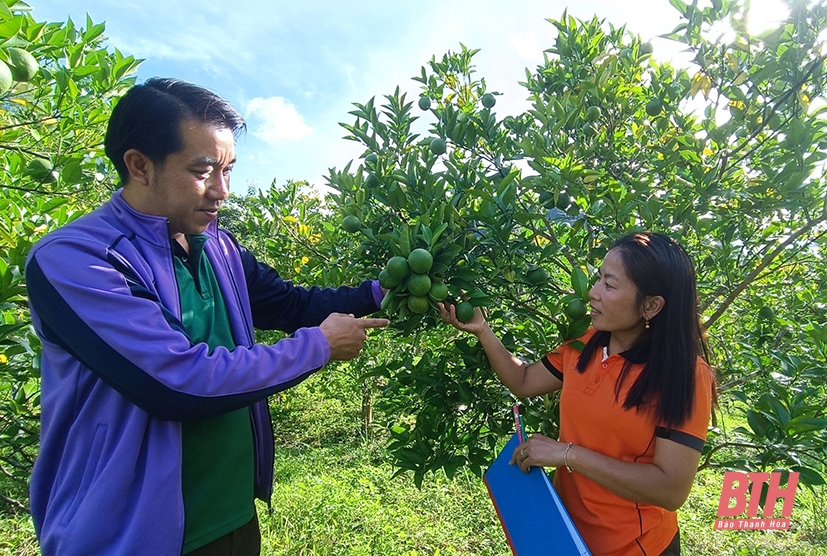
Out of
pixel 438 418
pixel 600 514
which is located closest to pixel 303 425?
pixel 438 418

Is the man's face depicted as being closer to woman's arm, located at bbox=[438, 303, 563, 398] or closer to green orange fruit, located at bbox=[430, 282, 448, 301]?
green orange fruit, located at bbox=[430, 282, 448, 301]

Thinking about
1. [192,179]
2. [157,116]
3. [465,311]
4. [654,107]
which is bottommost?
[465,311]

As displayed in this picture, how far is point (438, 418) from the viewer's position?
1667 mm

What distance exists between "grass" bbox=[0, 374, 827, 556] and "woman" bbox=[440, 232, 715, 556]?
1.73m

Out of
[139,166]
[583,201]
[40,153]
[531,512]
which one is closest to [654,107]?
[583,201]

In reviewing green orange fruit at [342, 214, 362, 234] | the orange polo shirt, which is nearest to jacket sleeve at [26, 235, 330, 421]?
green orange fruit at [342, 214, 362, 234]

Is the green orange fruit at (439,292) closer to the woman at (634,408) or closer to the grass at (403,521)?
the woman at (634,408)

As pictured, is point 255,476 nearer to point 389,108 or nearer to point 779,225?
point 389,108

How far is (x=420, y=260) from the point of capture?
1.23 m

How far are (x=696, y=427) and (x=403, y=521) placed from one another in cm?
276

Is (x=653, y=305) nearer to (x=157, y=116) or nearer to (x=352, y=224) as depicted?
(x=352, y=224)

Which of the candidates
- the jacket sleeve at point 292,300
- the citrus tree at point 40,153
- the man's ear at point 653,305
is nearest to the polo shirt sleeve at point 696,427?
the man's ear at point 653,305

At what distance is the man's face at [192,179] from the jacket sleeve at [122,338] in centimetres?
21

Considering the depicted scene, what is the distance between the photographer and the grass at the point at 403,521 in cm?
319
